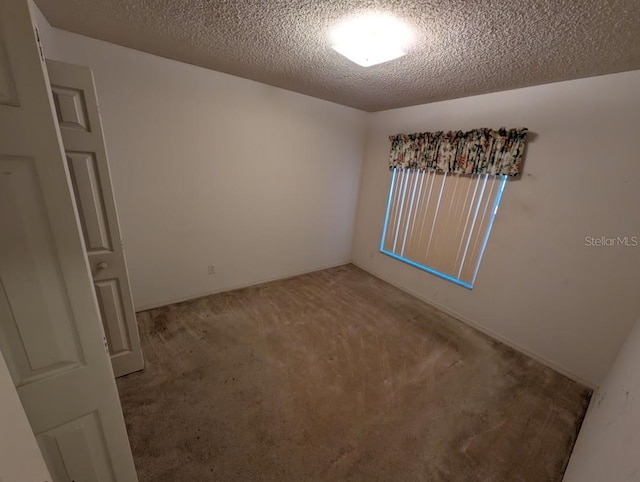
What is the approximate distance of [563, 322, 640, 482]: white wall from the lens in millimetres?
789

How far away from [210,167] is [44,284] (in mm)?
2106

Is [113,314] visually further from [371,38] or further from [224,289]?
[371,38]

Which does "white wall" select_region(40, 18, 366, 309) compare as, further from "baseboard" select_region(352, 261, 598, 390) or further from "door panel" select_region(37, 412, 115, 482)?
"door panel" select_region(37, 412, 115, 482)

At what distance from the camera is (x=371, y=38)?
1.56 metres

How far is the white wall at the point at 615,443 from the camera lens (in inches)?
31.1

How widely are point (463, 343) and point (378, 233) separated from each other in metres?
1.77

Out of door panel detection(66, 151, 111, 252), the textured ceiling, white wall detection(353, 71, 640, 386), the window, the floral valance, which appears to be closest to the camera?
the textured ceiling

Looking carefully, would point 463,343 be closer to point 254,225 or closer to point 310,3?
point 254,225

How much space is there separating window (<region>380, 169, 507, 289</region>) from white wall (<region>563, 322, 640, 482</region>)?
135 centimetres

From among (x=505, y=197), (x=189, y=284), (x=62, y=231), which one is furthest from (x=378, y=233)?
(x=62, y=231)

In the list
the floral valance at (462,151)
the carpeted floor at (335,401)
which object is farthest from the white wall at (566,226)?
the carpeted floor at (335,401)

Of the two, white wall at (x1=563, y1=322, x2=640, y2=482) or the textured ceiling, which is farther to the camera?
the textured ceiling

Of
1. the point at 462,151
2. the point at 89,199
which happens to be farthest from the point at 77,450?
the point at 462,151

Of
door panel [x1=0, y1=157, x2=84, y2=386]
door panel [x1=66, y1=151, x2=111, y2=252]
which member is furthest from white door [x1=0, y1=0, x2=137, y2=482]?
door panel [x1=66, y1=151, x2=111, y2=252]
